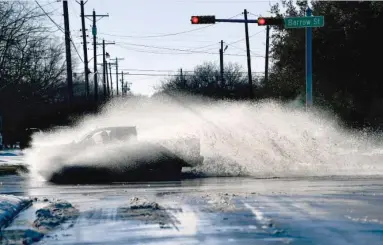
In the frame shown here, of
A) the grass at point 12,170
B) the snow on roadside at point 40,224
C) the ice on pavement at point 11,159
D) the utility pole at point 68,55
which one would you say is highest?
the utility pole at point 68,55

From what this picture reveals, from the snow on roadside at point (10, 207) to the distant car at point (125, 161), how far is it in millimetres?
7546

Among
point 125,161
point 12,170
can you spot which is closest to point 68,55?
point 12,170

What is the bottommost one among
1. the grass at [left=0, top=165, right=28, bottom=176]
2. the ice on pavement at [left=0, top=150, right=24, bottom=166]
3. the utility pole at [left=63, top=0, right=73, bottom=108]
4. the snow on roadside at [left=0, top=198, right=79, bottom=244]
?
the ice on pavement at [left=0, top=150, right=24, bottom=166]

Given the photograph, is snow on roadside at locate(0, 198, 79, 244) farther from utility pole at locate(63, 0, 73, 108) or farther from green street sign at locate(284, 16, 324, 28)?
utility pole at locate(63, 0, 73, 108)

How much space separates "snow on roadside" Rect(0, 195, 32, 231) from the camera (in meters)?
11.5

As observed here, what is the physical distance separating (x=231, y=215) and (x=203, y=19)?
1646cm

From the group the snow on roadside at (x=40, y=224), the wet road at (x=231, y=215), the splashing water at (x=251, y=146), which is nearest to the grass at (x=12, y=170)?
the splashing water at (x=251, y=146)

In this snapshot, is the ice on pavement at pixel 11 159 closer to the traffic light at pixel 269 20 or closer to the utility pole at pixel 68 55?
the utility pole at pixel 68 55

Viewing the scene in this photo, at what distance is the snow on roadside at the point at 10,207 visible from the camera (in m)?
11.5

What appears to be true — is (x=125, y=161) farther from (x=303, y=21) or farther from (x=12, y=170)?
(x=303, y=21)

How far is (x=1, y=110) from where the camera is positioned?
62.8 metres

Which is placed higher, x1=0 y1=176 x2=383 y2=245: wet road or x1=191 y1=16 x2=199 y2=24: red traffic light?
x1=191 y1=16 x2=199 y2=24: red traffic light

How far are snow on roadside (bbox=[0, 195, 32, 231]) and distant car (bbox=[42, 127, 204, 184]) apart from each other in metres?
7.55

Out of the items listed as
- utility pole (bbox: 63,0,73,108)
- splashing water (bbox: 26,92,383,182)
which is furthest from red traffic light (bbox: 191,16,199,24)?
utility pole (bbox: 63,0,73,108)
